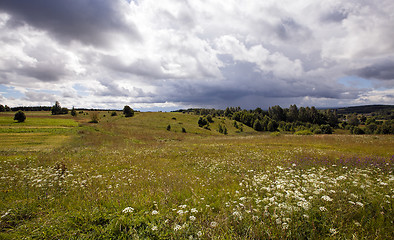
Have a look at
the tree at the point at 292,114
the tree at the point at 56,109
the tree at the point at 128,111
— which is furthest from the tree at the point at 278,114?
the tree at the point at 56,109

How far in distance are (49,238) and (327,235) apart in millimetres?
5989

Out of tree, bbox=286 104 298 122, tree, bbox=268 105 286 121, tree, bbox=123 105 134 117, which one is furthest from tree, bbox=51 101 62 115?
tree, bbox=286 104 298 122

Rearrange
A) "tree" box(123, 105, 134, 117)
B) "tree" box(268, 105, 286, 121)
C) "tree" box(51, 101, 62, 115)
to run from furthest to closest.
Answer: "tree" box(268, 105, 286, 121) < "tree" box(51, 101, 62, 115) < "tree" box(123, 105, 134, 117)

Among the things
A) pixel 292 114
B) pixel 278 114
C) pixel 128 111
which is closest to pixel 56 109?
pixel 128 111

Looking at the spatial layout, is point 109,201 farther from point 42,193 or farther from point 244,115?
point 244,115

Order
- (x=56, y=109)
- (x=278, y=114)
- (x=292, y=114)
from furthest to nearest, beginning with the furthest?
1. (x=278, y=114)
2. (x=292, y=114)
3. (x=56, y=109)

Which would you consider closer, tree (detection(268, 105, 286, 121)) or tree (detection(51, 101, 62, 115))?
tree (detection(51, 101, 62, 115))

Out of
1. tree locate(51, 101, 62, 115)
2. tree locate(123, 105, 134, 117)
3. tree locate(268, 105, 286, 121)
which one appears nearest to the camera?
tree locate(123, 105, 134, 117)

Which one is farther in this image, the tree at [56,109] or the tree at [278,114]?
the tree at [278,114]

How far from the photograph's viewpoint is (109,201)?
16.2ft

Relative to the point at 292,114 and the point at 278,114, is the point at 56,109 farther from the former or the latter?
the point at 292,114

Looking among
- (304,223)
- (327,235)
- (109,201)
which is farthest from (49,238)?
(327,235)

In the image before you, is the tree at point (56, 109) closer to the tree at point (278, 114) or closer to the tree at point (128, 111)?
the tree at point (128, 111)

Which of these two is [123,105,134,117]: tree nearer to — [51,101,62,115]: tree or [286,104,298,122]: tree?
[51,101,62,115]: tree
